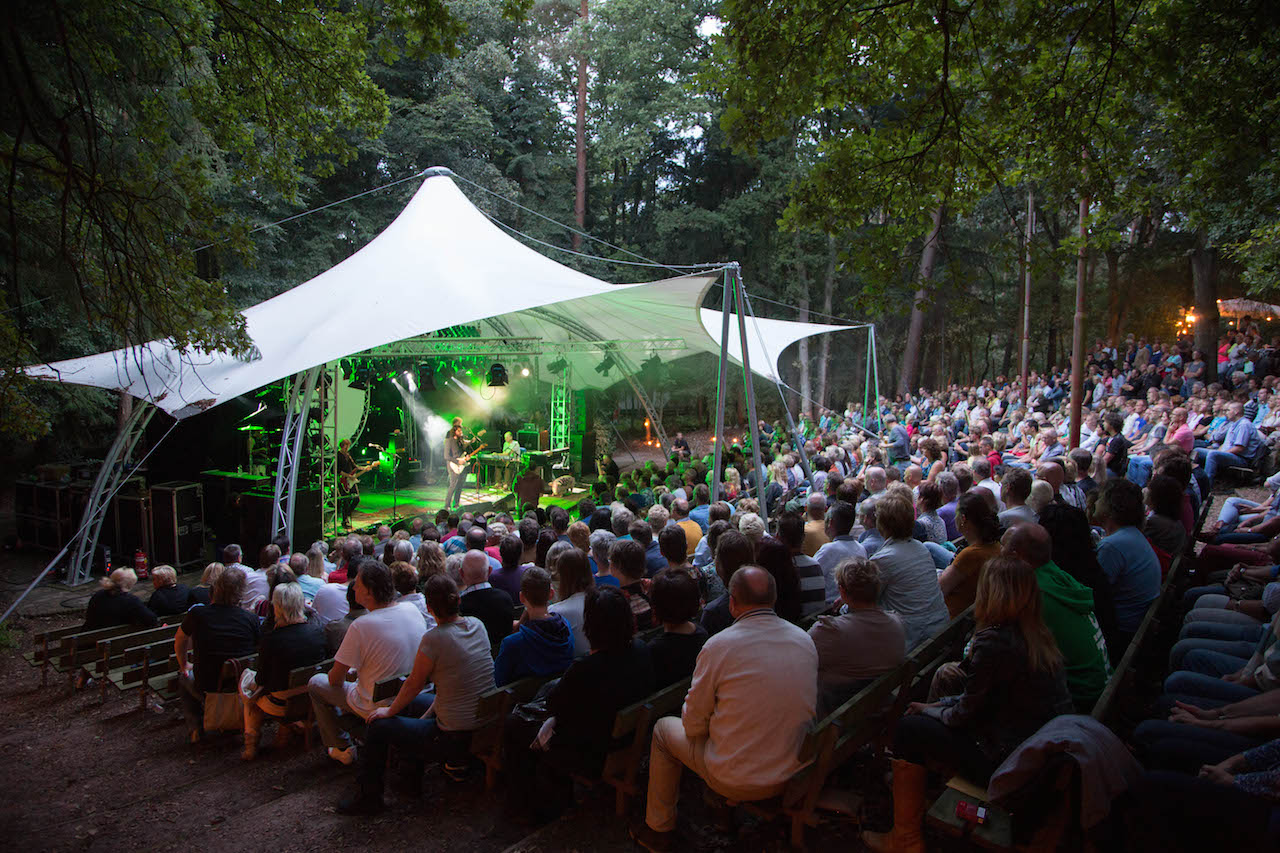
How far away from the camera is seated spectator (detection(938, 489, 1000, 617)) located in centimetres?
344

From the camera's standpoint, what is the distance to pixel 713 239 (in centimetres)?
2284

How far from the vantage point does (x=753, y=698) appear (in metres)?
2.37

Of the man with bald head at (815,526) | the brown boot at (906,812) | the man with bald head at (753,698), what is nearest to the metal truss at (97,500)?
the man with bald head at (815,526)

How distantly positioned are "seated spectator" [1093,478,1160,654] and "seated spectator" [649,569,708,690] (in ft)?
6.88

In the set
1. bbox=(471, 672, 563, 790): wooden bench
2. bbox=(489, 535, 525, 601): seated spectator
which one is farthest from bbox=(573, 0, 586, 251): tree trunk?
bbox=(471, 672, 563, 790): wooden bench

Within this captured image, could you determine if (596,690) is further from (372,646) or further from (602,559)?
(602,559)

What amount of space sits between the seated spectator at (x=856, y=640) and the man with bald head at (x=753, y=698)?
43 cm

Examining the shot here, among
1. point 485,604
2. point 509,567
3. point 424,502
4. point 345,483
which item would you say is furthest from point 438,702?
point 424,502

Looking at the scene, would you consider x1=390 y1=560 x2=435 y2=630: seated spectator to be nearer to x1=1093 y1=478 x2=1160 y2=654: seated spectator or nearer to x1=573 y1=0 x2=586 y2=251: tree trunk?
x1=1093 y1=478 x2=1160 y2=654: seated spectator

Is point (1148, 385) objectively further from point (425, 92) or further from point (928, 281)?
point (425, 92)

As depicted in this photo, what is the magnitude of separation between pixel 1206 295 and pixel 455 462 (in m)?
17.1

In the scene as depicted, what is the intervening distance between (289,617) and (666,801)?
2.24 m

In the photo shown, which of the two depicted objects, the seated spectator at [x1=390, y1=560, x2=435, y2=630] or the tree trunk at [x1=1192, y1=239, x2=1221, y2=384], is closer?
the seated spectator at [x1=390, y1=560, x2=435, y2=630]

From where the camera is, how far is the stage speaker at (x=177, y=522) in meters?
8.27
